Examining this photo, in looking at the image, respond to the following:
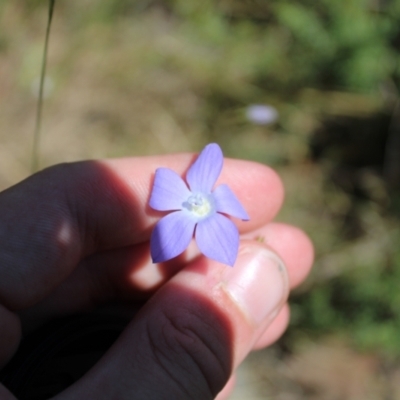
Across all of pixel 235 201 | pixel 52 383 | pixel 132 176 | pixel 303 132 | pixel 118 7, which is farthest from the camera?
pixel 118 7

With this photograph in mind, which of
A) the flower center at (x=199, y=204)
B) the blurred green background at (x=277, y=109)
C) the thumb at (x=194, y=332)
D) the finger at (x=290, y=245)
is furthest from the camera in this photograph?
the blurred green background at (x=277, y=109)

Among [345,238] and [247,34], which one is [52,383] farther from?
[247,34]

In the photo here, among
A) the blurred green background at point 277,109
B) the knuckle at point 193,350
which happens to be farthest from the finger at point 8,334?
the blurred green background at point 277,109

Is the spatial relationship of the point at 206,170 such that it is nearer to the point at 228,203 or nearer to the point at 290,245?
the point at 228,203

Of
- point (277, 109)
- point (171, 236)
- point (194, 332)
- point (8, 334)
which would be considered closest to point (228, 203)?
point (171, 236)

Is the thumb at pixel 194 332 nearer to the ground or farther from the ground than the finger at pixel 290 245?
farther from the ground

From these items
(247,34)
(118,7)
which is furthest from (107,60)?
(247,34)

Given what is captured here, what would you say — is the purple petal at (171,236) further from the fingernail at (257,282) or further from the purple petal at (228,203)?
the fingernail at (257,282)
